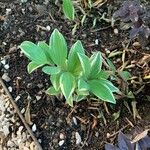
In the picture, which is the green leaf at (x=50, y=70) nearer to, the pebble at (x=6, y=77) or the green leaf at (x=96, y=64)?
the green leaf at (x=96, y=64)

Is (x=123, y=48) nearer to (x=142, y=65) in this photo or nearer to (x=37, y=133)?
(x=142, y=65)

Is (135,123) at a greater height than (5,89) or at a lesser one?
lesser

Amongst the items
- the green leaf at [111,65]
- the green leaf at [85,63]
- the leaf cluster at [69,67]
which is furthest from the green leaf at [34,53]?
the green leaf at [111,65]

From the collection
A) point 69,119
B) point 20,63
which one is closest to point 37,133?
point 69,119

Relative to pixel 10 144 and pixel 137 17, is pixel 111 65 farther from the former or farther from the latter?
pixel 10 144

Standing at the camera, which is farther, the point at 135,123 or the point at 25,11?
the point at 25,11

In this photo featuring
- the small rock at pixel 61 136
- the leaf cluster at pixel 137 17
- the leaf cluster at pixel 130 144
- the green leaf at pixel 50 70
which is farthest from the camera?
the small rock at pixel 61 136

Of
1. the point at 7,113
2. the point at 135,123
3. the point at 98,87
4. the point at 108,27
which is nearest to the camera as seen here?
the point at 98,87
